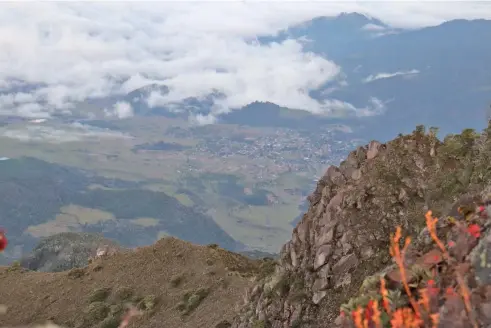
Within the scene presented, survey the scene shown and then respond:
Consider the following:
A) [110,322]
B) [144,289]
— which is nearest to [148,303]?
[110,322]

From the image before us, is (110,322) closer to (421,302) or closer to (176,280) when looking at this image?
(176,280)

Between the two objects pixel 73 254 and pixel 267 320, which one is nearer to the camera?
pixel 267 320

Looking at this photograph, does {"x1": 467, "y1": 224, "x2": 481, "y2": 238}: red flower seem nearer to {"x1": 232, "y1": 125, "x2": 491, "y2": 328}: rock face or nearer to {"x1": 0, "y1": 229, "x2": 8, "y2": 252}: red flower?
{"x1": 0, "y1": 229, "x2": 8, "y2": 252}: red flower

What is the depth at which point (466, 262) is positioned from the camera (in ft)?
37.3

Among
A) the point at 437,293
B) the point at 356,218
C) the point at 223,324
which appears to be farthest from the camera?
the point at 223,324

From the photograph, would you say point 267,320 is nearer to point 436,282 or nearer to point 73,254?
point 436,282

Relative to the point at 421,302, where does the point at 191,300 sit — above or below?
below

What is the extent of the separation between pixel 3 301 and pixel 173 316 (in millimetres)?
21603

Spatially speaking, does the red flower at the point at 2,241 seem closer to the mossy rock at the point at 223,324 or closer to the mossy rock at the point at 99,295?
the mossy rock at the point at 223,324

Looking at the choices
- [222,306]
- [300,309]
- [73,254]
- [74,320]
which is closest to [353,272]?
[300,309]

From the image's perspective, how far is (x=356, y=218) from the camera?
25.5 meters

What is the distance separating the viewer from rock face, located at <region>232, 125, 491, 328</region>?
78.0 feet

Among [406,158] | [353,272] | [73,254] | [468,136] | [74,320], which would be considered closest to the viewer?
[353,272]

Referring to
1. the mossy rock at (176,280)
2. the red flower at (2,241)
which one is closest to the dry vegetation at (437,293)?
the red flower at (2,241)
